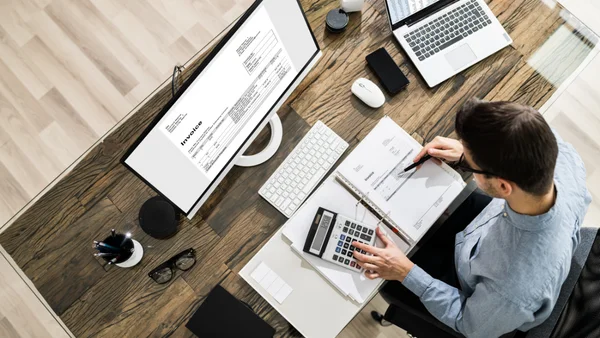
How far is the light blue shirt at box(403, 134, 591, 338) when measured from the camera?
121cm

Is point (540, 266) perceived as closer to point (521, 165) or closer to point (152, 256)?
point (521, 165)

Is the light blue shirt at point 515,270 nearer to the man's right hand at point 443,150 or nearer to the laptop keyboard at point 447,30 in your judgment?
the man's right hand at point 443,150

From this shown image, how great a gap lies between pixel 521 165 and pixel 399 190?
405mm

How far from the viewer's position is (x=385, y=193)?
1429mm

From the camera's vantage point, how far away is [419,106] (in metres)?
1.60

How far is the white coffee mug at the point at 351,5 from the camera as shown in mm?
1627

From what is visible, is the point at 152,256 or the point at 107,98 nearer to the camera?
the point at 152,256

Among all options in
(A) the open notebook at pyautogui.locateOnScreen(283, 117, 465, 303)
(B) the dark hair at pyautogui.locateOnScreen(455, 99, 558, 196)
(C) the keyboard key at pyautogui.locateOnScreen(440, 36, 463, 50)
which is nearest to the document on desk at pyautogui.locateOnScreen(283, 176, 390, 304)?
(A) the open notebook at pyautogui.locateOnScreen(283, 117, 465, 303)

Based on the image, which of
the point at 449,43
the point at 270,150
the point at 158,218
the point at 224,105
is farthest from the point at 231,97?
the point at 449,43

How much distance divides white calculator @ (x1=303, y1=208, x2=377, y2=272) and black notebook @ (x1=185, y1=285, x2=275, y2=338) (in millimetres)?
255

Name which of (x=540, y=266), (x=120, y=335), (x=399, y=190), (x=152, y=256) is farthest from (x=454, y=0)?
(x=120, y=335)

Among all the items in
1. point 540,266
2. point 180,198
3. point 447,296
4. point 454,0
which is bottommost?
point 447,296

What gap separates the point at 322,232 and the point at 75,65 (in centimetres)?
197

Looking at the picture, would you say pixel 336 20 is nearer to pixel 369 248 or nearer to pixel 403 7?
pixel 403 7
